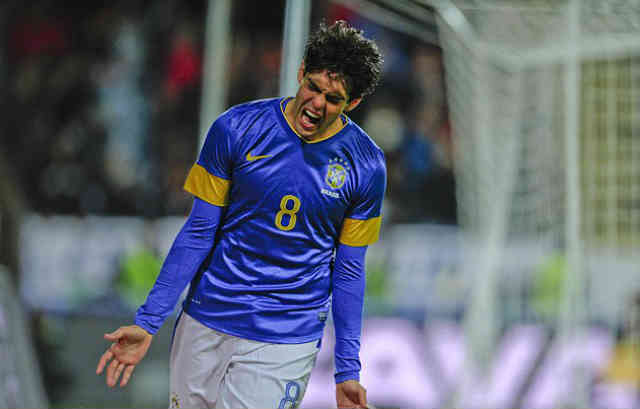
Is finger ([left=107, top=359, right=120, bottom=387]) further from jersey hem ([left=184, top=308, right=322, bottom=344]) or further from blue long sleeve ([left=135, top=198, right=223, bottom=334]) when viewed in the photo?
jersey hem ([left=184, top=308, right=322, bottom=344])

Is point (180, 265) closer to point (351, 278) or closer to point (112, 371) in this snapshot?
point (112, 371)

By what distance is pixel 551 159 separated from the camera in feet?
15.9

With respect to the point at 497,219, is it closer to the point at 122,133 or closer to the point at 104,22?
the point at 122,133

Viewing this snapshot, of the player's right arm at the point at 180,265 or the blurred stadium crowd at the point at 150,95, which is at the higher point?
the blurred stadium crowd at the point at 150,95

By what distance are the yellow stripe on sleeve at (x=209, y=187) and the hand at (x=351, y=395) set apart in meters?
0.57

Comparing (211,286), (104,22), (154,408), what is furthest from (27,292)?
(211,286)

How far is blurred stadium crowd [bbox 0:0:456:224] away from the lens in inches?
248

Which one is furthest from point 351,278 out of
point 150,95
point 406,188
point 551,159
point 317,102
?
point 150,95

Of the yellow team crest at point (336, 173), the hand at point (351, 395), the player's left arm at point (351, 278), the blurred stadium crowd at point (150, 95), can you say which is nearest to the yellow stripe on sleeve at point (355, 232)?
the player's left arm at point (351, 278)

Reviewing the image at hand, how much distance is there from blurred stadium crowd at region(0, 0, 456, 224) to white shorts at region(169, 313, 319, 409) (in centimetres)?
402

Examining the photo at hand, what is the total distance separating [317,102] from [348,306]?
1.82ft

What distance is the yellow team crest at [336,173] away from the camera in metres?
2.07

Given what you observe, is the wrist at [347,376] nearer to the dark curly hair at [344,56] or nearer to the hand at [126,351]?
the hand at [126,351]

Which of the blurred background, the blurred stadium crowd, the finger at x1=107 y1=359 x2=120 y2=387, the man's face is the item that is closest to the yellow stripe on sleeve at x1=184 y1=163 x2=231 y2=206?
the man's face
